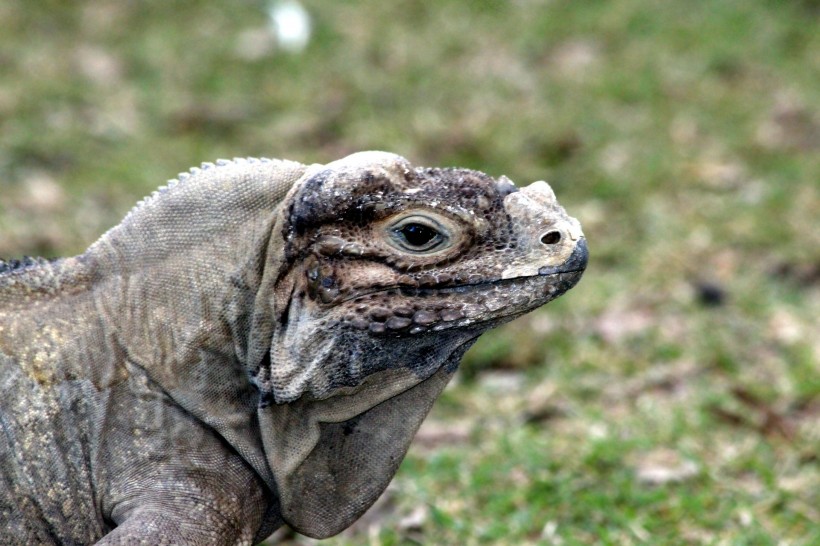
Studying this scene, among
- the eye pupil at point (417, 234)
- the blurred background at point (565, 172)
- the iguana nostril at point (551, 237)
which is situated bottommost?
the eye pupil at point (417, 234)

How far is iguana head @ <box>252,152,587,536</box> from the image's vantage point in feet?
11.2

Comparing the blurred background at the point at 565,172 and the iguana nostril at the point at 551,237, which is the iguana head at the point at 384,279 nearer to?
the iguana nostril at the point at 551,237

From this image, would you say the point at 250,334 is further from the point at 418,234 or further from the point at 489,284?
the point at 489,284

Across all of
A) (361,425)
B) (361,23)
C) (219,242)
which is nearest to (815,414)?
(361,425)

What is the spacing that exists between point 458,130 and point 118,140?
8.94 ft

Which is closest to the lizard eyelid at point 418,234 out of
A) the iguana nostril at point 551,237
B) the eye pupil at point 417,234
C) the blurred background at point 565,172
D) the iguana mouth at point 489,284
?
the eye pupil at point 417,234

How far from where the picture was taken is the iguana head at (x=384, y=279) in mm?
3406

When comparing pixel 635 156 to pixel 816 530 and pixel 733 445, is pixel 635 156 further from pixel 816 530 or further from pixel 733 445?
pixel 816 530

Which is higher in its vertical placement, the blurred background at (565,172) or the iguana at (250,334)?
the blurred background at (565,172)

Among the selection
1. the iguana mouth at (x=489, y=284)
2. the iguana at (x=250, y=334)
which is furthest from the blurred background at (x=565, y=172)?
the iguana mouth at (x=489, y=284)

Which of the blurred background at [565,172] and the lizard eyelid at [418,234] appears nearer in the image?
the lizard eyelid at [418,234]

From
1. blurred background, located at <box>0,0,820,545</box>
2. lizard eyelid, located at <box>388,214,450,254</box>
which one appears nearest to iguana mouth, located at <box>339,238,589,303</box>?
lizard eyelid, located at <box>388,214,450,254</box>

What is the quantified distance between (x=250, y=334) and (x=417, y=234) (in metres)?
0.55

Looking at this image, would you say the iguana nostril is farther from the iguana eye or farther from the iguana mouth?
the iguana eye
